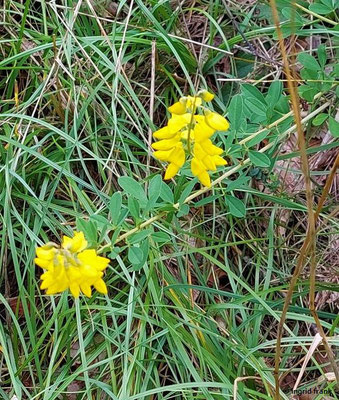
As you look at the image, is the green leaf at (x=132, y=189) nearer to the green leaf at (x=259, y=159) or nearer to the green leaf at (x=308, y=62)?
the green leaf at (x=259, y=159)

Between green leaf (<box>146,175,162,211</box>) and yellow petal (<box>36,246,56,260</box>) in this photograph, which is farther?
green leaf (<box>146,175,162,211</box>)

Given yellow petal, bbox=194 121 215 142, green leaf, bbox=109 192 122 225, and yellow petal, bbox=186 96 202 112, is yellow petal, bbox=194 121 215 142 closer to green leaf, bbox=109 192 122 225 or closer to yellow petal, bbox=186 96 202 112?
yellow petal, bbox=186 96 202 112

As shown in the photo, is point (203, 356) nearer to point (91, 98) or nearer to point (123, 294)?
point (123, 294)

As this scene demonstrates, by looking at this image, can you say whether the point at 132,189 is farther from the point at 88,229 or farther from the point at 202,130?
the point at 202,130

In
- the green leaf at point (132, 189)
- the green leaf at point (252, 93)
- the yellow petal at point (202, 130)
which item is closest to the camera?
the yellow petal at point (202, 130)

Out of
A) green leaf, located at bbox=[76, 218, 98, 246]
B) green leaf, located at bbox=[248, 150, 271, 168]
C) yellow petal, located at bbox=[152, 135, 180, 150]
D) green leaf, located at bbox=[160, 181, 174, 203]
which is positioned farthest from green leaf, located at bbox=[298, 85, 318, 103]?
green leaf, located at bbox=[76, 218, 98, 246]

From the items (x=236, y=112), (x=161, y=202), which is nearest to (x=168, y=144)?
(x=236, y=112)

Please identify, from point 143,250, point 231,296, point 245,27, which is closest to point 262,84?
point 245,27

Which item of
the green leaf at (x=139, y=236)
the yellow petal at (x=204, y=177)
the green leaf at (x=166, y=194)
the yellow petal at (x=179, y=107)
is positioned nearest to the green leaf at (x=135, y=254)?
the green leaf at (x=139, y=236)
